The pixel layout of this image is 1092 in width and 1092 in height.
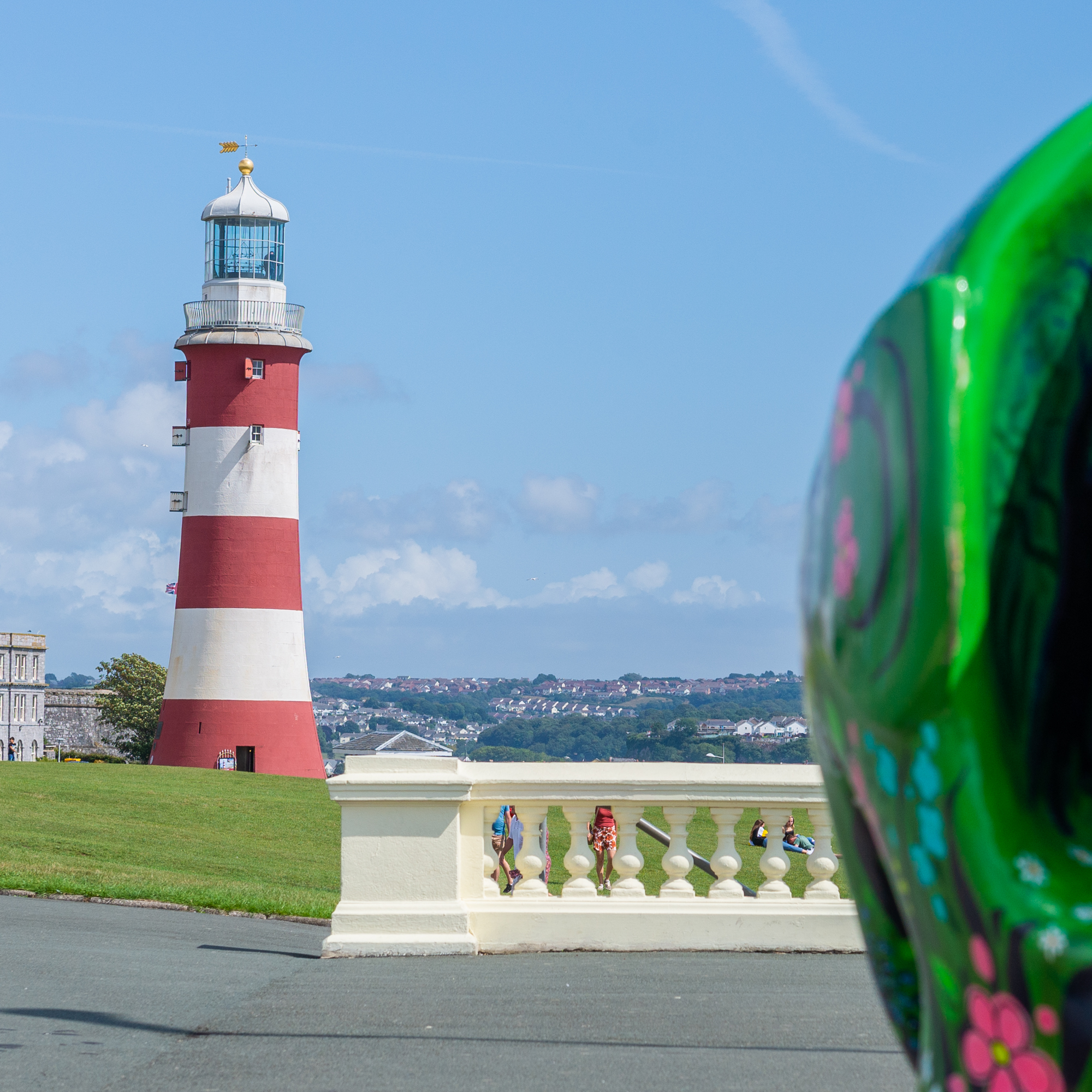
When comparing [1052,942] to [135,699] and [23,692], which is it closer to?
[135,699]

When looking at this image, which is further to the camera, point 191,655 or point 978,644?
point 191,655

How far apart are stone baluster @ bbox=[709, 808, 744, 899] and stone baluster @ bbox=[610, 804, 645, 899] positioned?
0.40m

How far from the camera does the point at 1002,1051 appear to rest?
1.20 meters

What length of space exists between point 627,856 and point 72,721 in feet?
418

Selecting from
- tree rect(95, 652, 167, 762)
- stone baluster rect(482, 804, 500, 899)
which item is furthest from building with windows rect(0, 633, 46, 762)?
stone baluster rect(482, 804, 500, 899)

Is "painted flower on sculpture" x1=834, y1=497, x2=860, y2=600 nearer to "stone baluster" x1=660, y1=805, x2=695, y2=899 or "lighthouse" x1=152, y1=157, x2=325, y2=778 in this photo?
"stone baluster" x1=660, y1=805, x2=695, y2=899

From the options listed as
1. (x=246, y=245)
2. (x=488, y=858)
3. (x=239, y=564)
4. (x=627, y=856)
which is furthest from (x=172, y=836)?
(x=246, y=245)

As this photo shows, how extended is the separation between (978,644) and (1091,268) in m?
0.29

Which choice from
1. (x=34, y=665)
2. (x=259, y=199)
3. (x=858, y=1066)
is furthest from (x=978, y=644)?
(x=34, y=665)

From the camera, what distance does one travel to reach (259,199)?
1933 inches

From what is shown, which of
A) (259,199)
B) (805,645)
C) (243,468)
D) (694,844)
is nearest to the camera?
(805,645)

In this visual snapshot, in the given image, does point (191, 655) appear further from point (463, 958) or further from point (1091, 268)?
point (1091, 268)

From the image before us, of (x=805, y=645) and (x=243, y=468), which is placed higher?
(x=243, y=468)

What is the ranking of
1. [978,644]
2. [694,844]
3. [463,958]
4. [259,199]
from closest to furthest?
[978,644] → [463,958] → [694,844] → [259,199]
